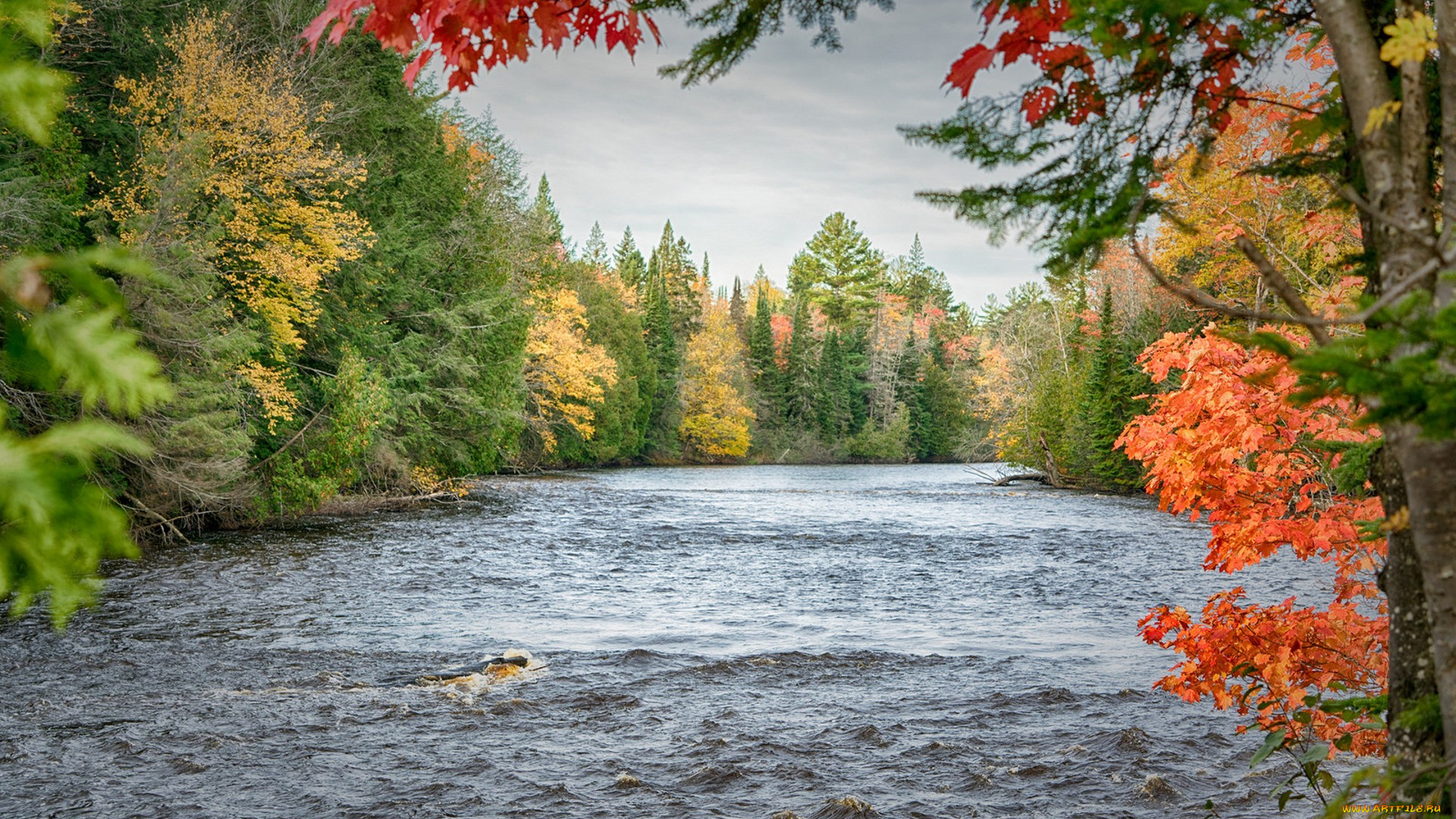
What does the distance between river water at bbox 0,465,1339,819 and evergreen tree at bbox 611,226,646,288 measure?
5684 cm

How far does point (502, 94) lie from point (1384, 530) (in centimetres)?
3403

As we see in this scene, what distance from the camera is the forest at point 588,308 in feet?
4.97

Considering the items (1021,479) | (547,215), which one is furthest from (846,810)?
(547,215)

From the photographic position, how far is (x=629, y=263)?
81.6m

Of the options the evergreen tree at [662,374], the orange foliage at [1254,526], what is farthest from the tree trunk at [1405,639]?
the evergreen tree at [662,374]

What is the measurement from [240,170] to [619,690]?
510 inches

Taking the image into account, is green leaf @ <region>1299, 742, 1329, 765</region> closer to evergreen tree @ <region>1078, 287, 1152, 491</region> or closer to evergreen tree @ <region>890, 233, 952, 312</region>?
evergreen tree @ <region>1078, 287, 1152, 491</region>

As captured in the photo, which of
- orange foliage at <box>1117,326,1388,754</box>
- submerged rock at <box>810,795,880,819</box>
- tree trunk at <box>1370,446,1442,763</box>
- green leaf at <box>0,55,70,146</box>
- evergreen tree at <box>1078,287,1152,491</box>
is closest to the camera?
green leaf at <box>0,55,70,146</box>

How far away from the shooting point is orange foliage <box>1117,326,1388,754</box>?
16.0 feet

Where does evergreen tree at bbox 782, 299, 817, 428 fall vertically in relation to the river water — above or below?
above

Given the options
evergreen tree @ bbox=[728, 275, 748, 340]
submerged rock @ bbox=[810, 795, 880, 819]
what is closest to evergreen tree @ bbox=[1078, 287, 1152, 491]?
submerged rock @ bbox=[810, 795, 880, 819]

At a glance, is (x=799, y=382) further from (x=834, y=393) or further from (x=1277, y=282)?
(x=1277, y=282)

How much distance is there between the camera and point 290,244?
17.7 m

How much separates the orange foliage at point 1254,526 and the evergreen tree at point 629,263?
6494 cm
